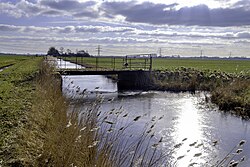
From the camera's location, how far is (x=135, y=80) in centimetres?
3694

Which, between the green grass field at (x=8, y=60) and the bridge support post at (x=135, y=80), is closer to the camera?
the bridge support post at (x=135, y=80)

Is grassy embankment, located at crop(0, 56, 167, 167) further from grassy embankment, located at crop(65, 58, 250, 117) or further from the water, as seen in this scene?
grassy embankment, located at crop(65, 58, 250, 117)

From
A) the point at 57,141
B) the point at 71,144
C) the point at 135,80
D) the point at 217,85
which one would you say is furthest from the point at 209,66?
the point at 71,144

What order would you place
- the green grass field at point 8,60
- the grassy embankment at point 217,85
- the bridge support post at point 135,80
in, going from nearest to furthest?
the grassy embankment at point 217,85
the bridge support post at point 135,80
the green grass field at point 8,60

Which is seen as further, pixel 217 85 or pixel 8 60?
pixel 8 60

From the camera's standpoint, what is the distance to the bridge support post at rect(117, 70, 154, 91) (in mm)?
35934

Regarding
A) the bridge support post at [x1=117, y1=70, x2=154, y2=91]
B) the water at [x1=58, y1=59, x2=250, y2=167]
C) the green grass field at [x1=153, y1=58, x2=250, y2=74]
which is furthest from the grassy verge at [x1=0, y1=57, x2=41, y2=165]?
the green grass field at [x1=153, y1=58, x2=250, y2=74]

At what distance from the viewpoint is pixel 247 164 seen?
35.6 feet

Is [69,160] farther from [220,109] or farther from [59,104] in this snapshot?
[220,109]

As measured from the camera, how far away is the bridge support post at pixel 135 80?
35934 millimetres

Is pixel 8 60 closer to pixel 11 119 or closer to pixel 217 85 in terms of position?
pixel 217 85

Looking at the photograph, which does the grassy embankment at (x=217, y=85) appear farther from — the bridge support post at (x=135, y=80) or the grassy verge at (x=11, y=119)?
the grassy verge at (x=11, y=119)

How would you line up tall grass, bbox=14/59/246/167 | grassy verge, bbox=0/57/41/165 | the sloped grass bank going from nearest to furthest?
tall grass, bbox=14/59/246/167
grassy verge, bbox=0/57/41/165
the sloped grass bank

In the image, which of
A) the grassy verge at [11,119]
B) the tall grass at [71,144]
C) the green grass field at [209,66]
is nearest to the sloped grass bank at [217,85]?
the green grass field at [209,66]
